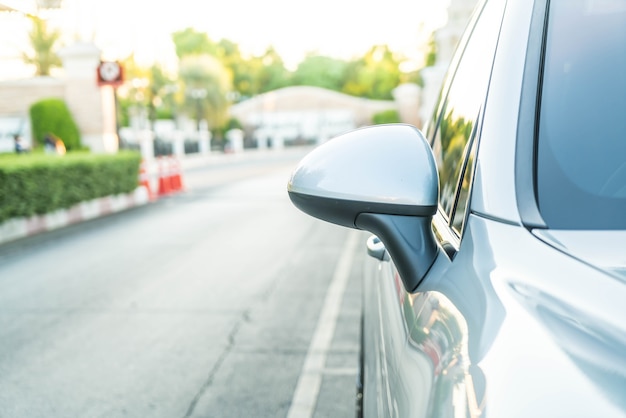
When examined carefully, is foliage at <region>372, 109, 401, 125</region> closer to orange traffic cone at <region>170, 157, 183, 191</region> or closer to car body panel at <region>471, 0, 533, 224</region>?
orange traffic cone at <region>170, 157, 183, 191</region>

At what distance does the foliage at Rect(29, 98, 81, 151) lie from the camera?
2273 cm

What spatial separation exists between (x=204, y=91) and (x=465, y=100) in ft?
195

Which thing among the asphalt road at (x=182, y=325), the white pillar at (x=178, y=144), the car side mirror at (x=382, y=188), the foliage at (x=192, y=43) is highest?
the foliage at (x=192, y=43)

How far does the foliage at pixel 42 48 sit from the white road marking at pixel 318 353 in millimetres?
50158

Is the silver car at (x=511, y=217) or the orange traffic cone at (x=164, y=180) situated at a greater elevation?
the silver car at (x=511, y=217)

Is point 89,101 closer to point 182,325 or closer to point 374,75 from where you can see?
point 182,325

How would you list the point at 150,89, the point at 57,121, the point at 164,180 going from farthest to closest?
1. the point at 150,89
2. the point at 57,121
3. the point at 164,180

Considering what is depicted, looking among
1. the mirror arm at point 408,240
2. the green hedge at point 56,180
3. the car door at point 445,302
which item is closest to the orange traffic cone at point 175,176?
the green hedge at point 56,180

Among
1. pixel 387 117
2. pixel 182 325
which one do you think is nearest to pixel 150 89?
pixel 387 117

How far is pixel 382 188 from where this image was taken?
1292mm

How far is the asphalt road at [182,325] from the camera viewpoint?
4.04 m

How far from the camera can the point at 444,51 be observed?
20031 millimetres

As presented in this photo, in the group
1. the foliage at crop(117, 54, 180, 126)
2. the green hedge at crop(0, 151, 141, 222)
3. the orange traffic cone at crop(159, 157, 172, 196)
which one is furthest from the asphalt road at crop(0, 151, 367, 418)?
the foliage at crop(117, 54, 180, 126)

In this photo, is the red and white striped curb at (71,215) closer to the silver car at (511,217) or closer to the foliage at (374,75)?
the silver car at (511,217)
